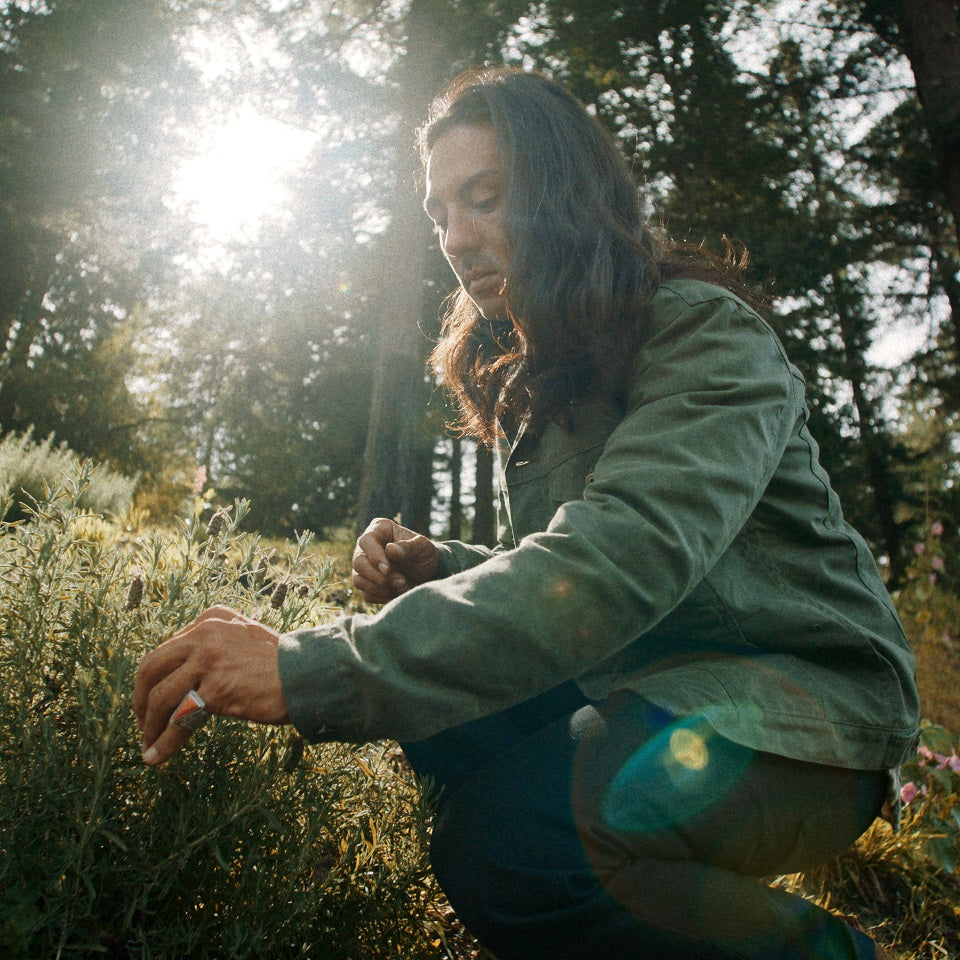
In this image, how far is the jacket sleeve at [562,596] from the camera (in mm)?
1077

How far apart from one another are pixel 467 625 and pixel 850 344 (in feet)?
53.0

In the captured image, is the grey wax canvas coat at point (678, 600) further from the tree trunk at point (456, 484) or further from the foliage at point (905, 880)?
the tree trunk at point (456, 484)

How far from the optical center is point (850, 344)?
15273mm

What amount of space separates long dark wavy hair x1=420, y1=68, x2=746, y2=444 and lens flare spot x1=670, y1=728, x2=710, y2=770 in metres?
0.72

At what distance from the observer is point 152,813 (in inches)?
56.1

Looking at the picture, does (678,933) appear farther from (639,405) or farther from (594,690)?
(639,405)

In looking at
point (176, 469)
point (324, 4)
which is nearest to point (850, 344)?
point (324, 4)

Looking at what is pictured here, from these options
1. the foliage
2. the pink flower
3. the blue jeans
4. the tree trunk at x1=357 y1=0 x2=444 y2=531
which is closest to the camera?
the blue jeans

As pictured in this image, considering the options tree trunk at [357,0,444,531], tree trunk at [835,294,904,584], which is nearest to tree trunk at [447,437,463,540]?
tree trunk at [835,294,904,584]

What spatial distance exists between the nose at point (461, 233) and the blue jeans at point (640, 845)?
1105 millimetres

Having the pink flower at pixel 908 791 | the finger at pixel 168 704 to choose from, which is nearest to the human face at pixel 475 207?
the finger at pixel 168 704

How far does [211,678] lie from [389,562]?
944 millimetres

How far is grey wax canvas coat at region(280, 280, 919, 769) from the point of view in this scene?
1.09 metres

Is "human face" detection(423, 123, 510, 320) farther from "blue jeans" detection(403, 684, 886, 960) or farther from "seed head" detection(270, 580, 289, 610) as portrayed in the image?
"blue jeans" detection(403, 684, 886, 960)
